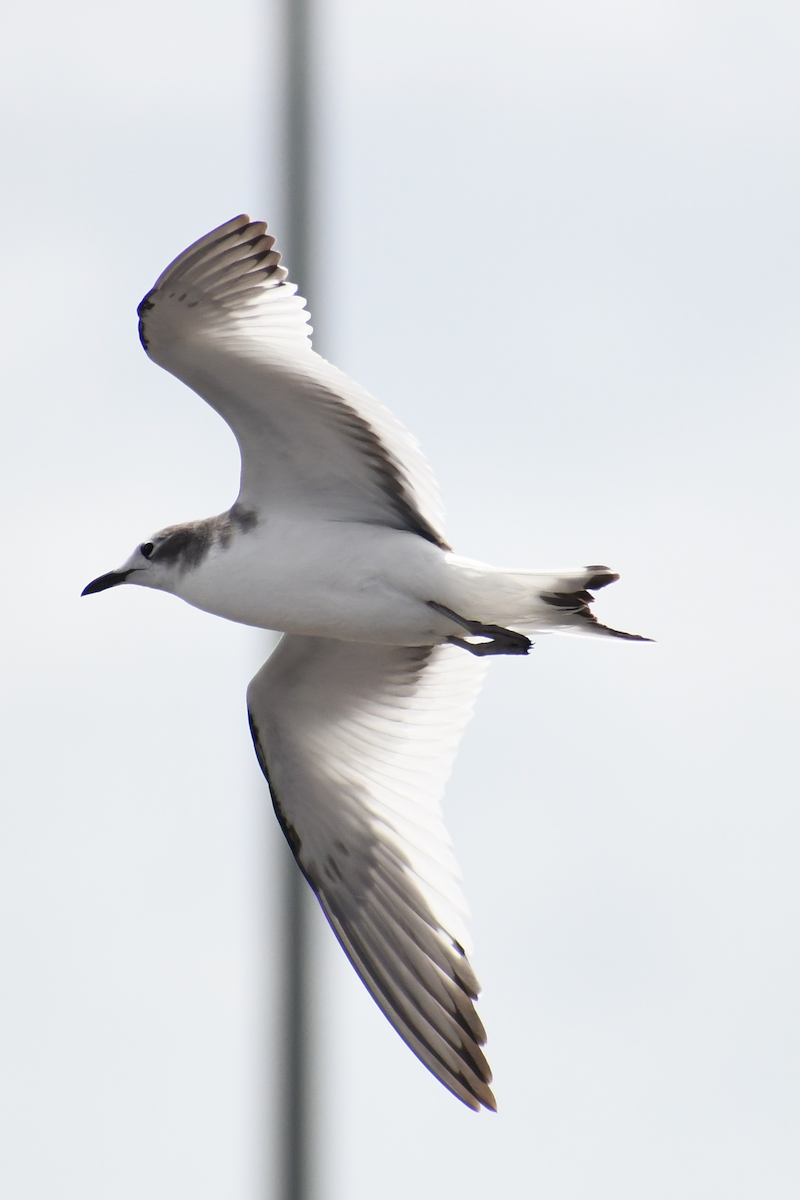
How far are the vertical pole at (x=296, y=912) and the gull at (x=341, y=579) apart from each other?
0.63 metres

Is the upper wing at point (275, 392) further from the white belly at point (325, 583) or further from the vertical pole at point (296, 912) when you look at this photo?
the vertical pole at point (296, 912)

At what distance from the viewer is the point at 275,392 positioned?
142 inches

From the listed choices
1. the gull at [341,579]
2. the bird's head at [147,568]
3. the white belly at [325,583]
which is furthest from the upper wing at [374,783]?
the white belly at [325,583]

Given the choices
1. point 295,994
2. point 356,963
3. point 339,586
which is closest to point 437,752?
point 356,963

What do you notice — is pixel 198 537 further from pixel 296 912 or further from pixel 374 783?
pixel 296 912

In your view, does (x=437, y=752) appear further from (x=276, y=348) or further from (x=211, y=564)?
(x=276, y=348)

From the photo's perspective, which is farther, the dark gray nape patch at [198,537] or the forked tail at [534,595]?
the dark gray nape patch at [198,537]

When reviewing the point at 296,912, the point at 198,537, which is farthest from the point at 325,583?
the point at 296,912

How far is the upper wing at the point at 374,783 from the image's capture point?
163 inches

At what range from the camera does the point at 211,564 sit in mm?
3691

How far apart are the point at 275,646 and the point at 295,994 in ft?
6.72

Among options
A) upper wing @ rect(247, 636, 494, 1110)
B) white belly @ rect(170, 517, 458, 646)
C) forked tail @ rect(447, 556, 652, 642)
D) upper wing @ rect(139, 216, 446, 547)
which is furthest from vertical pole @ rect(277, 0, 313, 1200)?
upper wing @ rect(247, 636, 494, 1110)

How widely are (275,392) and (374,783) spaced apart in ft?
4.44

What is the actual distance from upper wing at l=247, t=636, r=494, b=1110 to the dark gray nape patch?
64 centimetres
